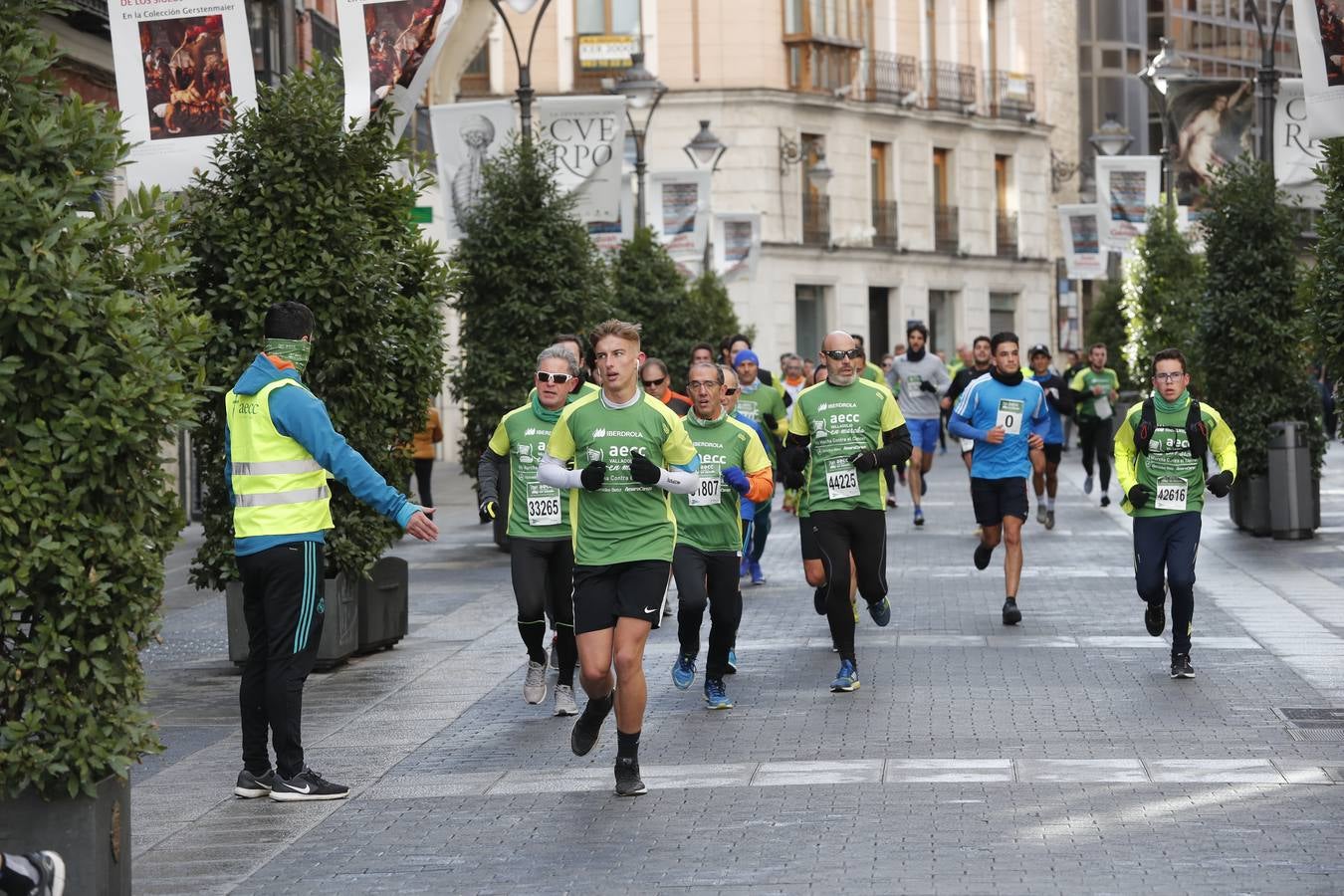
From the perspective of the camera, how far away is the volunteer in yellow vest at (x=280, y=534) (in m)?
8.98

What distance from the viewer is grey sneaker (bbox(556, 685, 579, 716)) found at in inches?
439

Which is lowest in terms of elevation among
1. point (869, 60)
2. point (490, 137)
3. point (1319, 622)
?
point (1319, 622)

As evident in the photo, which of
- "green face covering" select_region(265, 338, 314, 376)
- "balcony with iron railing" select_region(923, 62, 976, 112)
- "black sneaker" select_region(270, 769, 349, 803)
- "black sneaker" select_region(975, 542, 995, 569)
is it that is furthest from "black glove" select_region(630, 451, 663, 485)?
"balcony with iron railing" select_region(923, 62, 976, 112)

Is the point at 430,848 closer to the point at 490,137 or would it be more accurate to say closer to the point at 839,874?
the point at 839,874

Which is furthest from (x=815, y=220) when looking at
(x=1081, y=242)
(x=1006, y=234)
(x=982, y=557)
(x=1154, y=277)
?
(x=982, y=557)

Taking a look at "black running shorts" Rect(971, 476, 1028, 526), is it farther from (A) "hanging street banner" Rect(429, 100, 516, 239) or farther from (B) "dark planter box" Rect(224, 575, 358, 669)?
(A) "hanging street banner" Rect(429, 100, 516, 239)

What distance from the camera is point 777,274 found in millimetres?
54469

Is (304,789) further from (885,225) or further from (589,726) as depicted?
(885,225)

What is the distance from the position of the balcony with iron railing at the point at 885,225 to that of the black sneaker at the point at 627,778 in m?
48.8

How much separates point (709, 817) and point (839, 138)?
159 ft

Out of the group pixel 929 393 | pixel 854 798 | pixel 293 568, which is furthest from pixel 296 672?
pixel 929 393

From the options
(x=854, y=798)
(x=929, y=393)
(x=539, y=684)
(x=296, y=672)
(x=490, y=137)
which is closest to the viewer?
(x=854, y=798)

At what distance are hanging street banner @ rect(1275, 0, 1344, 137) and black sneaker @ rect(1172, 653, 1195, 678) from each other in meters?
2.66

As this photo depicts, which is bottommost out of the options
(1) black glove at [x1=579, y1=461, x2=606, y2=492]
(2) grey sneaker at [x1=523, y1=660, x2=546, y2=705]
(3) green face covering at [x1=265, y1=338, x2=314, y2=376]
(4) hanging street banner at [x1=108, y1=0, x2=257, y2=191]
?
(2) grey sneaker at [x1=523, y1=660, x2=546, y2=705]
